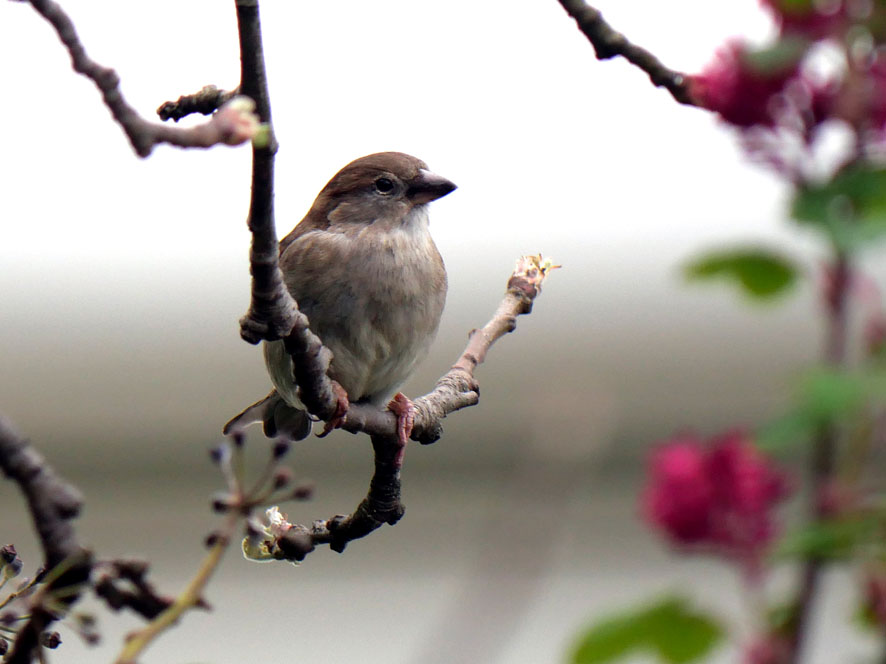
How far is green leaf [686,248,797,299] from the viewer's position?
31.4 inches

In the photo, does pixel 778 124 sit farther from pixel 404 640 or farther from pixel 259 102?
pixel 404 640

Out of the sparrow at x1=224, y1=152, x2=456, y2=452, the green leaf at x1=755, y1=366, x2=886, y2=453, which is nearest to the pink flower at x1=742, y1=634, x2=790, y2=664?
the green leaf at x1=755, y1=366, x2=886, y2=453

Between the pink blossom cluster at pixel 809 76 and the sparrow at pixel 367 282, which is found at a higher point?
the sparrow at pixel 367 282

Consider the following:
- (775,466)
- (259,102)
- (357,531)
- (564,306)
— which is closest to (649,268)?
(564,306)

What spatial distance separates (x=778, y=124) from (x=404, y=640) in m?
7.58

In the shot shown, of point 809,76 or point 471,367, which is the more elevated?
point 471,367

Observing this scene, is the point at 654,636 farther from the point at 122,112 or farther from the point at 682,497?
the point at 122,112

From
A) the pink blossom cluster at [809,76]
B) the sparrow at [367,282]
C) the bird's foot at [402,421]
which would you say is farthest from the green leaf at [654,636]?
the sparrow at [367,282]

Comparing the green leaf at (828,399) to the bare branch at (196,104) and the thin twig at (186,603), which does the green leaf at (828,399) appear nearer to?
the thin twig at (186,603)

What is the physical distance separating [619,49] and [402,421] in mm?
1377

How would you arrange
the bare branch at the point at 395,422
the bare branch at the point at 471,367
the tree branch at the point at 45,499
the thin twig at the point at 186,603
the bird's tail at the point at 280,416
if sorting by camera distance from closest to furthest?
the thin twig at the point at 186,603 → the tree branch at the point at 45,499 → the bare branch at the point at 395,422 → the bare branch at the point at 471,367 → the bird's tail at the point at 280,416

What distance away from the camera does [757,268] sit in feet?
2.63

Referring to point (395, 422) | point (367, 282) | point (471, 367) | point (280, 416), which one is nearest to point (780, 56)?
point (395, 422)

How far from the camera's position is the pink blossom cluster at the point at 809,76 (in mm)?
757
